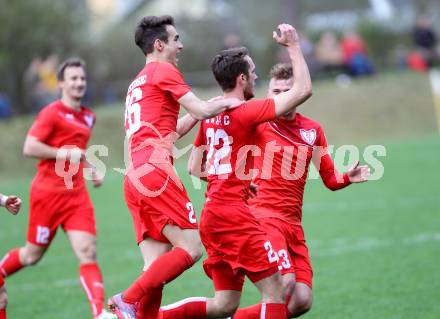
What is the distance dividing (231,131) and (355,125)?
18.9m

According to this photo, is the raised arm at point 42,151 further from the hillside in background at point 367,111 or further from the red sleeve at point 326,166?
the hillside in background at point 367,111

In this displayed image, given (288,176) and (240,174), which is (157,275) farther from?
(288,176)

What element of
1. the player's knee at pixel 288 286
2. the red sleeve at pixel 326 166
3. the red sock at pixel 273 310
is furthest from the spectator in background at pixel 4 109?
the red sock at pixel 273 310

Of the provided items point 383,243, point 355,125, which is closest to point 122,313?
point 383,243

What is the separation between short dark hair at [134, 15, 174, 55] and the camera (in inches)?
248

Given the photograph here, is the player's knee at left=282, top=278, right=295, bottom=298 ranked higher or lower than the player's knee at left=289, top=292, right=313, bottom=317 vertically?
higher

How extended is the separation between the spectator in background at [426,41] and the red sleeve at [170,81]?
70.6 feet

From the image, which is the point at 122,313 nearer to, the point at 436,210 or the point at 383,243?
the point at 383,243

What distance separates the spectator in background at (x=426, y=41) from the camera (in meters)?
26.5

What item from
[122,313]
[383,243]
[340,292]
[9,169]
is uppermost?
[122,313]

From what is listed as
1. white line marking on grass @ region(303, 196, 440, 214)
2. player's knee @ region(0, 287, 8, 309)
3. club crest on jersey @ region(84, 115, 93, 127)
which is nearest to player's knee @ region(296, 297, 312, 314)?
player's knee @ region(0, 287, 8, 309)

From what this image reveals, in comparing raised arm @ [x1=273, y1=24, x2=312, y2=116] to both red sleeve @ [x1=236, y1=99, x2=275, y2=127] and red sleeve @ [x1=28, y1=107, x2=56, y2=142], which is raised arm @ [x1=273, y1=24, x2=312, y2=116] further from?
red sleeve @ [x1=28, y1=107, x2=56, y2=142]

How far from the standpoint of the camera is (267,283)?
5887 mm

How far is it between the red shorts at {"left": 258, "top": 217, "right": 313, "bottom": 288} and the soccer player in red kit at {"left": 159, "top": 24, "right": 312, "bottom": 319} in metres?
0.37
